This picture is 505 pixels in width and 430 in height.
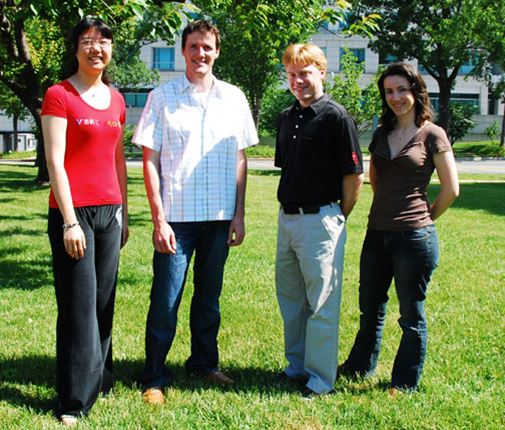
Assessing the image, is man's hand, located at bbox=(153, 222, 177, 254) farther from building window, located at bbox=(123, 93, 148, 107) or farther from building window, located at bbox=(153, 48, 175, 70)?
building window, located at bbox=(123, 93, 148, 107)

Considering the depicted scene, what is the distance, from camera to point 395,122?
12.1 ft

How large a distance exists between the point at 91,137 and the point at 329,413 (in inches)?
82.4

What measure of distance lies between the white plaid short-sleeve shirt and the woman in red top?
0.25 meters

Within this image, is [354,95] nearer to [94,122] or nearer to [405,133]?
[405,133]

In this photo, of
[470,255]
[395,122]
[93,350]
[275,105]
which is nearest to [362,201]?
[470,255]

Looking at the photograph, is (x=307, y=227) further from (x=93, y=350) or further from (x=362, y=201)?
(x=362, y=201)

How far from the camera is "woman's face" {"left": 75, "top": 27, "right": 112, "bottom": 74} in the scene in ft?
10.5

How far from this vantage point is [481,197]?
1570 cm

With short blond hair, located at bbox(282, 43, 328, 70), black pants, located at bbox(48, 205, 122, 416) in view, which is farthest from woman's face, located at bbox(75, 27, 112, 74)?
short blond hair, located at bbox(282, 43, 328, 70)

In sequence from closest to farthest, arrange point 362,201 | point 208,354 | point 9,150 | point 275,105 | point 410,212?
point 410,212, point 208,354, point 362,201, point 9,150, point 275,105

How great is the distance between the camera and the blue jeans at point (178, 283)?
3594 millimetres

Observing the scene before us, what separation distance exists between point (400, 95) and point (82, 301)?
7.35 ft

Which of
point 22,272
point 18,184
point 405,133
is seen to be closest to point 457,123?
point 18,184

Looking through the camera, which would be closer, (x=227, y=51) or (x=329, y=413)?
(x=329, y=413)
